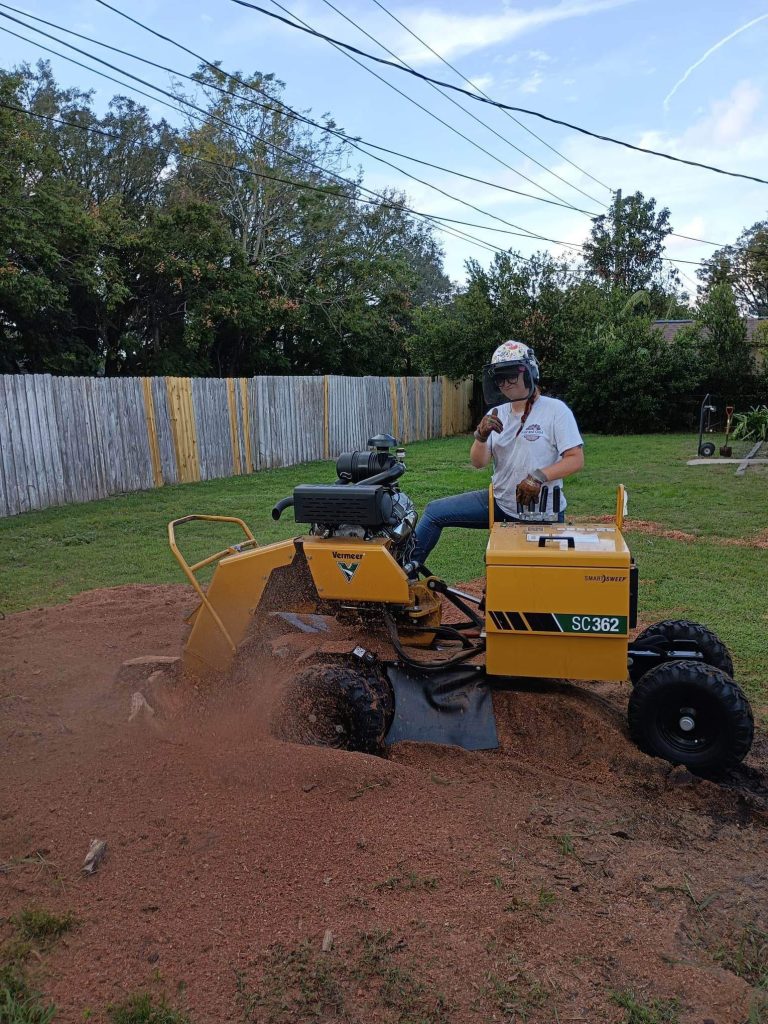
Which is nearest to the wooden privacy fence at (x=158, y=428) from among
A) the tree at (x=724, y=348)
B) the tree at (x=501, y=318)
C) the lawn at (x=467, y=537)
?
the lawn at (x=467, y=537)

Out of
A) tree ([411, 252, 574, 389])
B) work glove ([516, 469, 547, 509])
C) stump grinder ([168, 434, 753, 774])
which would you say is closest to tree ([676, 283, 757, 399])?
tree ([411, 252, 574, 389])

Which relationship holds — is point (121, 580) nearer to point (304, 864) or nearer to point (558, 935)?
point (304, 864)

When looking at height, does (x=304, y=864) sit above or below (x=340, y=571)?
below

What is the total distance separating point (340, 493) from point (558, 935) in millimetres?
2266

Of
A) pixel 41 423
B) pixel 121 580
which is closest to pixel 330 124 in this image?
pixel 41 423

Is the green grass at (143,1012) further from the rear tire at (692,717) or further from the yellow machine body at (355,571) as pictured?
the rear tire at (692,717)

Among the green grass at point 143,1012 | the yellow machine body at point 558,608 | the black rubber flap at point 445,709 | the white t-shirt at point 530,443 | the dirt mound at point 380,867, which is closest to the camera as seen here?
the green grass at point 143,1012

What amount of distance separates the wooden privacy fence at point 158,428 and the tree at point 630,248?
37.2 meters

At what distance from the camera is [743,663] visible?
223 inches

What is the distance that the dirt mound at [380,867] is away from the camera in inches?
101

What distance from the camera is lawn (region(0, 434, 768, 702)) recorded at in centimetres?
722

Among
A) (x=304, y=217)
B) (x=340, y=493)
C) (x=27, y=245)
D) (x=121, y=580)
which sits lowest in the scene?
(x=121, y=580)

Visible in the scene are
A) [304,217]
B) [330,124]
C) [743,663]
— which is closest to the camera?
[743,663]

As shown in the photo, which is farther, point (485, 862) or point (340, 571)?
point (340, 571)
